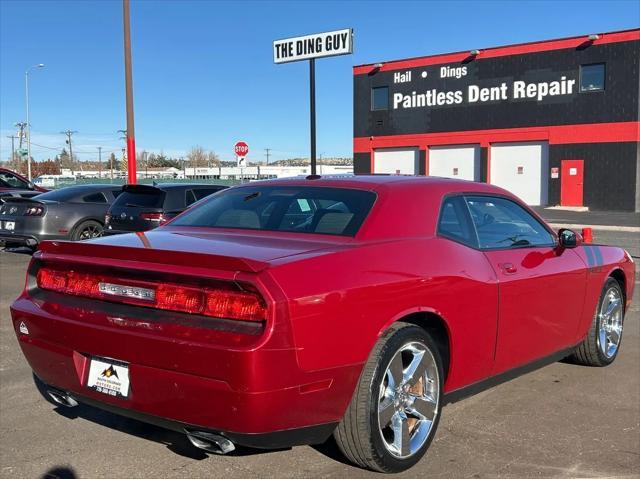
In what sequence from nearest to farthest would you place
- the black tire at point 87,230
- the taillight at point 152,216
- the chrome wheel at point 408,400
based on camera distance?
the chrome wheel at point 408,400, the taillight at point 152,216, the black tire at point 87,230

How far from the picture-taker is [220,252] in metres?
3.14

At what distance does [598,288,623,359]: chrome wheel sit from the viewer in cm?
534

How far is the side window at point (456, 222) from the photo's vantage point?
3.93 metres

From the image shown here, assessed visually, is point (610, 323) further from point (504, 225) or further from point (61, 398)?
point (61, 398)

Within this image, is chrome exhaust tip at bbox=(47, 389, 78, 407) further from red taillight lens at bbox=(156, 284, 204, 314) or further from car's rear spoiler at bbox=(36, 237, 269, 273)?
red taillight lens at bbox=(156, 284, 204, 314)

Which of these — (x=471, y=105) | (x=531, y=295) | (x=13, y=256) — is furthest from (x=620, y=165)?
(x=531, y=295)

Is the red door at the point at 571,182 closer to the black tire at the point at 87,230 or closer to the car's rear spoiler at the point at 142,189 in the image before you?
the black tire at the point at 87,230

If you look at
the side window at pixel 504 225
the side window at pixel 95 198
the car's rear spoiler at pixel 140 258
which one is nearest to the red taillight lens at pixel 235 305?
the car's rear spoiler at pixel 140 258

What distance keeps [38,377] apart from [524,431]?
2900 mm

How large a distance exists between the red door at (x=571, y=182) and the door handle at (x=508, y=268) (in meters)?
29.7

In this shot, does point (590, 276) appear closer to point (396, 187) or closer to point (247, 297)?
point (396, 187)

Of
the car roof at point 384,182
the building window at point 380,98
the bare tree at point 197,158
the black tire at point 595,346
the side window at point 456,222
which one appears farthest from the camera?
the bare tree at point 197,158

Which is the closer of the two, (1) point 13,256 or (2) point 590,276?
(2) point 590,276

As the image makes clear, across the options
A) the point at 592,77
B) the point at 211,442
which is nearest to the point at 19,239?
the point at 211,442
